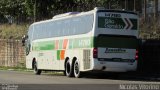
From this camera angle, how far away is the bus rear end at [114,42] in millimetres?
27422

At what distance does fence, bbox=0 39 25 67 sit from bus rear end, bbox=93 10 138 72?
23298 millimetres

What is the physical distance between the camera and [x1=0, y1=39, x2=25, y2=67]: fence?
50594 millimetres

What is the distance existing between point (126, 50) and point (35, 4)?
27.9 metres

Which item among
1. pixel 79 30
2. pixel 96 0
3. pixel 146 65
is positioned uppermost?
pixel 96 0

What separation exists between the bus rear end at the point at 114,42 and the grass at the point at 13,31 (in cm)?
2721

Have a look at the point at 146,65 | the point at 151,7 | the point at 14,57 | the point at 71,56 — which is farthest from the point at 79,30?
the point at 14,57

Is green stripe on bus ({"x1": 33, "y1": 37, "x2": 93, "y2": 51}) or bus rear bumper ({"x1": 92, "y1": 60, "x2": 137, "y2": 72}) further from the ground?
green stripe on bus ({"x1": 33, "y1": 37, "x2": 93, "y2": 51})

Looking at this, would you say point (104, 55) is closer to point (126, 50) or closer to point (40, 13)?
point (126, 50)

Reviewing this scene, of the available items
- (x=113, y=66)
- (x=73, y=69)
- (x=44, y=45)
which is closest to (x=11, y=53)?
(x=44, y=45)

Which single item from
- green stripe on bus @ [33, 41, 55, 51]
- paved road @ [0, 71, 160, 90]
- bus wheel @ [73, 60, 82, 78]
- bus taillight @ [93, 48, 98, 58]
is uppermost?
green stripe on bus @ [33, 41, 55, 51]

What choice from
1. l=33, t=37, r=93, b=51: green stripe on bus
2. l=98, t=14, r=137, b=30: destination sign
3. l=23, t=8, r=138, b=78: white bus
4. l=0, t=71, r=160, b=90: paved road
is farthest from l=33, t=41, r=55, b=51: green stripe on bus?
l=0, t=71, r=160, b=90: paved road

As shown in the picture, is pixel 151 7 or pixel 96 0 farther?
pixel 96 0

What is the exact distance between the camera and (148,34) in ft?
111

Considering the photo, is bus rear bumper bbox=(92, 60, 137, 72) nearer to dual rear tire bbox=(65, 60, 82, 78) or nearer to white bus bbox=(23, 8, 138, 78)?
white bus bbox=(23, 8, 138, 78)
